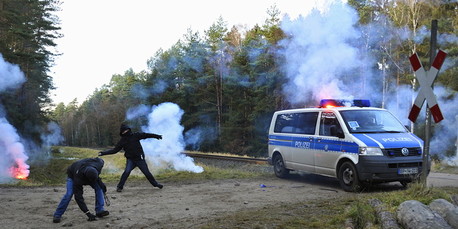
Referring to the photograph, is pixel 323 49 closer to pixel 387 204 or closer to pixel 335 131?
pixel 335 131

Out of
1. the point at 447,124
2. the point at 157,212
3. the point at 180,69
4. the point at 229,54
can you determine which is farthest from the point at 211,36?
the point at 157,212

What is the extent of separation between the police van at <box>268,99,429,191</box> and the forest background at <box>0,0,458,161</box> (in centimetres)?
1243

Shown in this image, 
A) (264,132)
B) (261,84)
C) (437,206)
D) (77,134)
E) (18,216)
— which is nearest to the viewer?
(437,206)

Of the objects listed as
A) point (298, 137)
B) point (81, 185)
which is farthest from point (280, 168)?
point (81, 185)

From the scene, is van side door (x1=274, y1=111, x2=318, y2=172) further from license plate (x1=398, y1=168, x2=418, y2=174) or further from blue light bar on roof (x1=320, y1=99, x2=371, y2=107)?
license plate (x1=398, y1=168, x2=418, y2=174)

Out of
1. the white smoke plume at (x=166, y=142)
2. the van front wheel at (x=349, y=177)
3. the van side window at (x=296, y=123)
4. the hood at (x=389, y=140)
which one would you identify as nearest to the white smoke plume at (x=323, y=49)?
the white smoke plume at (x=166, y=142)

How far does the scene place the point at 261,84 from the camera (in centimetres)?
3509

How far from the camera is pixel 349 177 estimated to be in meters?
9.45

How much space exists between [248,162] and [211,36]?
28.9 metres

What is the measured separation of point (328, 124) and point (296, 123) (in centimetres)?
140

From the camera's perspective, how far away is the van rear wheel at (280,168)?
1216 cm

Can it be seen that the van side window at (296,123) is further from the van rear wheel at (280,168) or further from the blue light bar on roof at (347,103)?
the van rear wheel at (280,168)

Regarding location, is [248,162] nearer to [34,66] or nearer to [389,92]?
[389,92]

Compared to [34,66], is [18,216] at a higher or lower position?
lower
